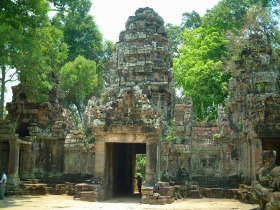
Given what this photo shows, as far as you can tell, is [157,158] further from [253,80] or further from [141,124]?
[253,80]

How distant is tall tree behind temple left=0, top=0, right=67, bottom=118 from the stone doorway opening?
194 inches

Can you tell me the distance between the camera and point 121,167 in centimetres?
1889

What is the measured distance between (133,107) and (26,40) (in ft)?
18.5

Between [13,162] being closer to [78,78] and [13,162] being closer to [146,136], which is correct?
[146,136]

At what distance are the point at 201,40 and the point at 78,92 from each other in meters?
12.4

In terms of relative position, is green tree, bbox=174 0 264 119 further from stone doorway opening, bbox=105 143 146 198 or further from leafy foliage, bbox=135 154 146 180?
stone doorway opening, bbox=105 143 146 198

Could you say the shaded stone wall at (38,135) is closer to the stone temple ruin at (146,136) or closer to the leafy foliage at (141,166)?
the stone temple ruin at (146,136)

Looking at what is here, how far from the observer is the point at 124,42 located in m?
22.8

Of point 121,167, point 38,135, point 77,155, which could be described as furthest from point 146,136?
point 38,135

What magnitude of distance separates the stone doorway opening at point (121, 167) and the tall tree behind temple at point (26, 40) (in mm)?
4932

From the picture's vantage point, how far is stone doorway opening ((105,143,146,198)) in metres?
16.3

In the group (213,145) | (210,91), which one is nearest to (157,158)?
(213,145)

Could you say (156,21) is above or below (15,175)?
above

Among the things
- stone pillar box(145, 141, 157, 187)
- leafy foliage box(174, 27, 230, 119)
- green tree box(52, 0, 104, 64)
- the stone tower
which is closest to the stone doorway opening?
the stone tower
